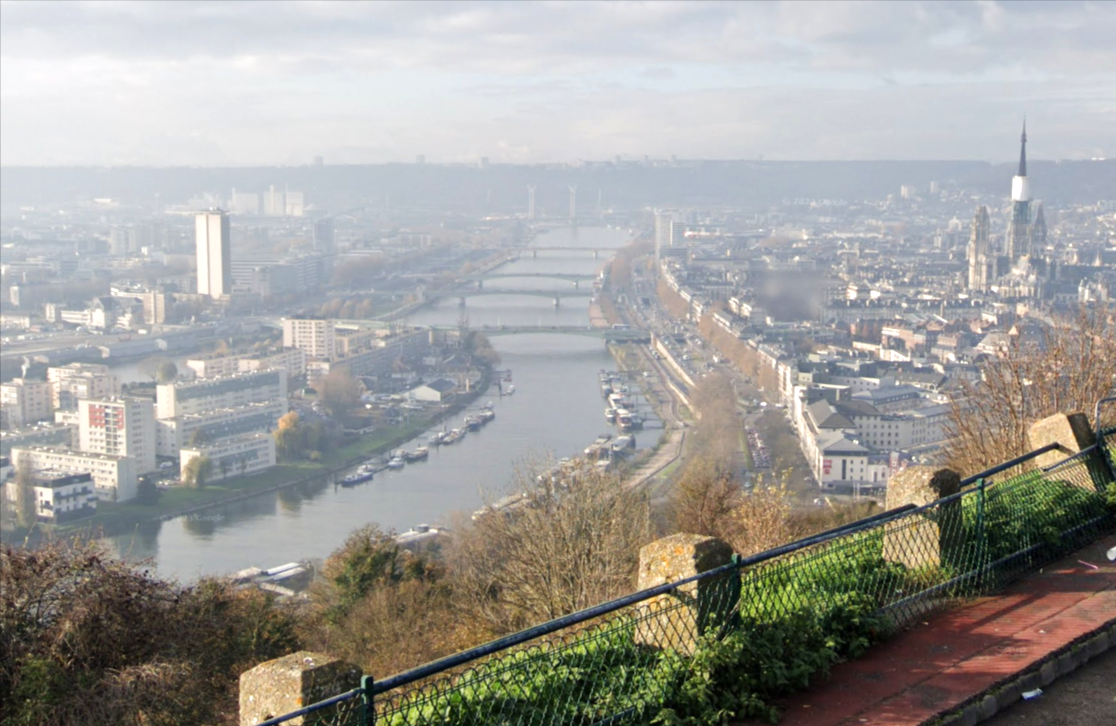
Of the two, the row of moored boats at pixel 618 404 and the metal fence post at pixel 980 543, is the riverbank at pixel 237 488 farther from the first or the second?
the metal fence post at pixel 980 543

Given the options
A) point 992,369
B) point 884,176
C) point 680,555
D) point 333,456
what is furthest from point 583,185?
point 680,555

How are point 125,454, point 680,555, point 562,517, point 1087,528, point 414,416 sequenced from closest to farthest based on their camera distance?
point 680,555 < point 1087,528 < point 562,517 < point 125,454 < point 414,416

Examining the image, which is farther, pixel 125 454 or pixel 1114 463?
pixel 125 454

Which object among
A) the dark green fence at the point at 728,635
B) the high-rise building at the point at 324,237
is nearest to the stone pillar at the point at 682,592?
the dark green fence at the point at 728,635

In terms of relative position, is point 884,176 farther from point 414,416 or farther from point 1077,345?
point 1077,345

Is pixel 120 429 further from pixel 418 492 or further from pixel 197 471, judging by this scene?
pixel 418 492

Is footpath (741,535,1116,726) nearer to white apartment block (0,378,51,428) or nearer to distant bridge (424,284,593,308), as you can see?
white apartment block (0,378,51,428)
